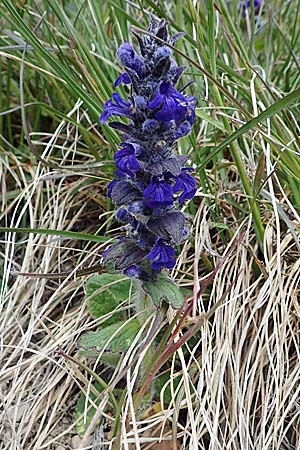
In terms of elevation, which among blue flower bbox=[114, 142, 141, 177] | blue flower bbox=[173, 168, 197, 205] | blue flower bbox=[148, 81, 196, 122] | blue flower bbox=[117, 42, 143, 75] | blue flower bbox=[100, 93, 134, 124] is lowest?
blue flower bbox=[173, 168, 197, 205]

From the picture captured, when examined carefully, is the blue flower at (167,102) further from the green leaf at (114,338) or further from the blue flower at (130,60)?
the green leaf at (114,338)

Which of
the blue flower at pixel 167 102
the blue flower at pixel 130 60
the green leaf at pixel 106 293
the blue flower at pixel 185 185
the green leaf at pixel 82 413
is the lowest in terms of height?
the green leaf at pixel 82 413

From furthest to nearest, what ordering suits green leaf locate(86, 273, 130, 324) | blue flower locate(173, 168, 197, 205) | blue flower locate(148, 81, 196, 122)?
green leaf locate(86, 273, 130, 324) → blue flower locate(173, 168, 197, 205) → blue flower locate(148, 81, 196, 122)

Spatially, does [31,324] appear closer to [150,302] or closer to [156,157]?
[150,302]

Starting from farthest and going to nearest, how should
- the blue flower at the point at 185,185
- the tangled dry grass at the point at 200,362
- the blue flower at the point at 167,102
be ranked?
1. the tangled dry grass at the point at 200,362
2. the blue flower at the point at 185,185
3. the blue flower at the point at 167,102

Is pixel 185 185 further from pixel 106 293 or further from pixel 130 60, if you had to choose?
pixel 106 293

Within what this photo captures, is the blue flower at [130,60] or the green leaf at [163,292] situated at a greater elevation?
the blue flower at [130,60]

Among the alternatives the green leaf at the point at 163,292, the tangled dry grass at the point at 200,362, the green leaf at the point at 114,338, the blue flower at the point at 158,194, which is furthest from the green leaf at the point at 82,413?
the blue flower at the point at 158,194

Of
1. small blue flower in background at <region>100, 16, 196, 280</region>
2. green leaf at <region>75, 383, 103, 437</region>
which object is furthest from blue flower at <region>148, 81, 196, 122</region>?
green leaf at <region>75, 383, 103, 437</region>

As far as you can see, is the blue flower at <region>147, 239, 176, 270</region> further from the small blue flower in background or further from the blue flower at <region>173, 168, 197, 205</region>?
the blue flower at <region>173, 168, 197, 205</region>
